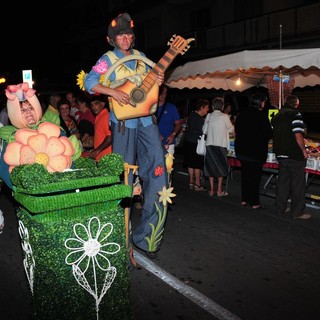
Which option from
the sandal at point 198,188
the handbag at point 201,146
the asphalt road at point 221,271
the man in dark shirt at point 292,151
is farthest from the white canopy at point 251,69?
the asphalt road at point 221,271

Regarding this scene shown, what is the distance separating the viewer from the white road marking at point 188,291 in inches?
143

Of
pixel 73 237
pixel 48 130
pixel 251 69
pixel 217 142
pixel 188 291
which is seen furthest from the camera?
pixel 251 69

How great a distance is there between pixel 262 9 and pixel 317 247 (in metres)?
18.7

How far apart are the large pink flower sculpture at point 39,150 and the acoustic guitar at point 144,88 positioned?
3.57 ft

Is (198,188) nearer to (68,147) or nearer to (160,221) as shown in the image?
(160,221)

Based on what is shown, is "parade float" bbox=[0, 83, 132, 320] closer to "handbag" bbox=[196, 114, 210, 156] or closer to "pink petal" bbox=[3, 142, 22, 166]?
"pink petal" bbox=[3, 142, 22, 166]

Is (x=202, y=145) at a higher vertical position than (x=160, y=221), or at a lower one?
higher

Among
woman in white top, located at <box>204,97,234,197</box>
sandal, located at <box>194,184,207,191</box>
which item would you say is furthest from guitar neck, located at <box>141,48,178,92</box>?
sandal, located at <box>194,184,207,191</box>

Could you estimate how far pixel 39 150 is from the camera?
2.98 metres

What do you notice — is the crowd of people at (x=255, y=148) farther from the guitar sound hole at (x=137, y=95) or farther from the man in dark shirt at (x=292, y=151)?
the guitar sound hole at (x=137, y=95)

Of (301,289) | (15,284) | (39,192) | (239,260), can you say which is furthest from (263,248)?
(39,192)

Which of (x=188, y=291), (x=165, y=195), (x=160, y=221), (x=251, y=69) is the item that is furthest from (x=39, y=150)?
(x=251, y=69)

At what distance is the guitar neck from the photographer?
396cm

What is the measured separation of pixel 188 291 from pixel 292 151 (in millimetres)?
3105
